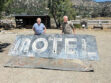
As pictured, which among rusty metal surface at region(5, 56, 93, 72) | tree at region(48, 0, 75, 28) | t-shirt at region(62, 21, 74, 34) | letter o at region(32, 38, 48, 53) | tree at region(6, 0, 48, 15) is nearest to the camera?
rusty metal surface at region(5, 56, 93, 72)

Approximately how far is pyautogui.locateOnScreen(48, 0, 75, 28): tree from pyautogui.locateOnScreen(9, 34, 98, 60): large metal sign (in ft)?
75.6

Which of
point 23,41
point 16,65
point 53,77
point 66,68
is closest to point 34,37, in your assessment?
point 23,41

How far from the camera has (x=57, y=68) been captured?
23.6 feet

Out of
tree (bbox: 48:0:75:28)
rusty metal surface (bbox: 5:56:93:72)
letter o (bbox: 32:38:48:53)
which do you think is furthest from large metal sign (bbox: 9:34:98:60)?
tree (bbox: 48:0:75:28)

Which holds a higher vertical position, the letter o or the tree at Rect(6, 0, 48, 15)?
the letter o

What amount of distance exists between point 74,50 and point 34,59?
1.62 m

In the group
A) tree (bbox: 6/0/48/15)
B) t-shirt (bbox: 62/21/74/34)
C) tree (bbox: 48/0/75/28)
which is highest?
t-shirt (bbox: 62/21/74/34)

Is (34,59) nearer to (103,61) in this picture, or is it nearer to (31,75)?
(31,75)

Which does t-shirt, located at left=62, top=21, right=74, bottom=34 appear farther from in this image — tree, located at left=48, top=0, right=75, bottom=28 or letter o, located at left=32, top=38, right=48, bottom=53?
tree, located at left=48, top=0, right=75, bottom=28

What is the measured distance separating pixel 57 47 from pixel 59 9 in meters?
24.2

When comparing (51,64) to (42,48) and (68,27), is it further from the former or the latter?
(68,27)

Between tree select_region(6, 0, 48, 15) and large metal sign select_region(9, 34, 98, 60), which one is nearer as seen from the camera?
large metal sign select_region(9, 34, 98, 60)

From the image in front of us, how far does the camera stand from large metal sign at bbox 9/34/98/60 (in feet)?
26.6

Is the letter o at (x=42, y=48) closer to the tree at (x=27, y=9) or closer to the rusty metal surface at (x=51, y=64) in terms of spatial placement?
the rusty metal surface at (x=51, y=64)
